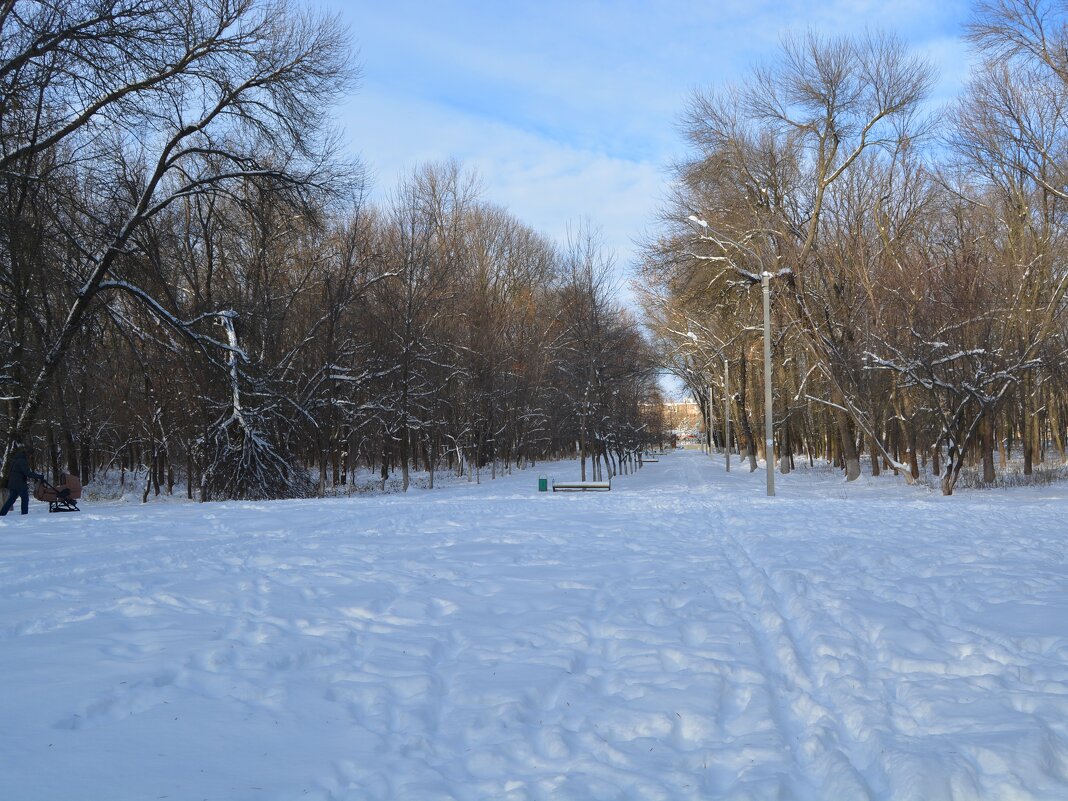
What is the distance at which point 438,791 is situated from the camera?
3.85 meters

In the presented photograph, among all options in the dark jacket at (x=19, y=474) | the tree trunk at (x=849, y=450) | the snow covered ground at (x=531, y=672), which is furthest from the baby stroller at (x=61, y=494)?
the tree trunk at (x=849, y=450)

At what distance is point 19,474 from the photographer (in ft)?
54.6

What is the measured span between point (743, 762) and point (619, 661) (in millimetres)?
1759

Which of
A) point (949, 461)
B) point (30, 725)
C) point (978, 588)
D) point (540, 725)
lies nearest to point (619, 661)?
point (540, 725)

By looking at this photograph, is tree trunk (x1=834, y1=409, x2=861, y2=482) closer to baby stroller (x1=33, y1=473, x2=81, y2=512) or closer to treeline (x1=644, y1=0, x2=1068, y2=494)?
treeline (x1=644, y1=0, x2=1068, y2=494)

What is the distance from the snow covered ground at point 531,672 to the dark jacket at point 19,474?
6857 millimetres

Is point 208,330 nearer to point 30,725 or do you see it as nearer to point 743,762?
point 30,725

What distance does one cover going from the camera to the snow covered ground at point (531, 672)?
3.98m

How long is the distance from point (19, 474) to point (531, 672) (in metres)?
15.4

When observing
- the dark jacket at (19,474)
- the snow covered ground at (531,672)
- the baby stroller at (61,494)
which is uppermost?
the dark jacket at (19,474)

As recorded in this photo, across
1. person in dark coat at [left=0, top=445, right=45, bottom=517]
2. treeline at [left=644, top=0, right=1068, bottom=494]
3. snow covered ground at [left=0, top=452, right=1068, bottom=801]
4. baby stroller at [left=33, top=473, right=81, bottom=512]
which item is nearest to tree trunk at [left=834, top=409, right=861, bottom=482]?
treeline at [left=644, top=0, right=1068, bottom=494]

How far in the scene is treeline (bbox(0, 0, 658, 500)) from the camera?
54.0 ft

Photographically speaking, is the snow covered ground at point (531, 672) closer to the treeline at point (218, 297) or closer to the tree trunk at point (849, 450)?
the treeline at point (218, 297)

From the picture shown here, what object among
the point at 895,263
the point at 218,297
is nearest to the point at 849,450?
the point at 895,263
